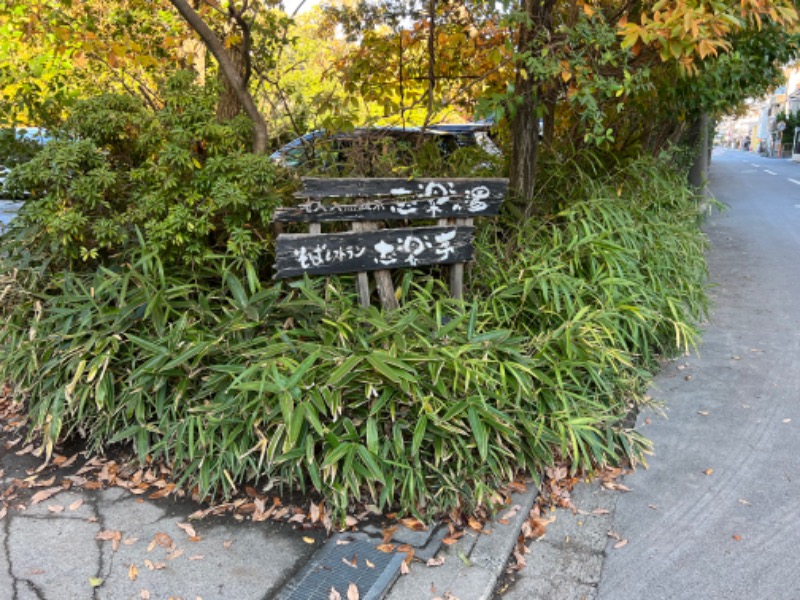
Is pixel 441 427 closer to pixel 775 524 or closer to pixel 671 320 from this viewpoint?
pixel 775 524

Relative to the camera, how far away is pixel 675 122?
23.9ft

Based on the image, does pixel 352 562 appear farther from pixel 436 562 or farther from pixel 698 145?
pixel 698 145

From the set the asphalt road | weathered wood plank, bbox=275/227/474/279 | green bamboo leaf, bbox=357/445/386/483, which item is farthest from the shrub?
the asphalt road

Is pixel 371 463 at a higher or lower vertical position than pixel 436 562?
higher

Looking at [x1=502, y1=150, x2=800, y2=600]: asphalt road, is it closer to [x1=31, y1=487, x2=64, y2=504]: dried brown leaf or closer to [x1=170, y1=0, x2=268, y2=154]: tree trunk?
[x1=31, y1=487, x2=64, y2=504]: dried brown leaf

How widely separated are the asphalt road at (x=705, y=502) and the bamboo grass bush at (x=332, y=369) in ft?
1.03

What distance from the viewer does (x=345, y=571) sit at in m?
2.72

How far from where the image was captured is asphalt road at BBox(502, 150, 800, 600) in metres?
2.79

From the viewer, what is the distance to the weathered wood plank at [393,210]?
361cm

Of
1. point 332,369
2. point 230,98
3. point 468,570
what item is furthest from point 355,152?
point 468,570

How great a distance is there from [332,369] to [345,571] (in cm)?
94

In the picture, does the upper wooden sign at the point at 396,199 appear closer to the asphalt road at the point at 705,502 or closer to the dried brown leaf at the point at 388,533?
the dried brown leaf at the point at 388,533

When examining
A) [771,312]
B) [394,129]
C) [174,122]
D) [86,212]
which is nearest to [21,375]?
[86,212]

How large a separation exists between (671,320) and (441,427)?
2.27 metres
